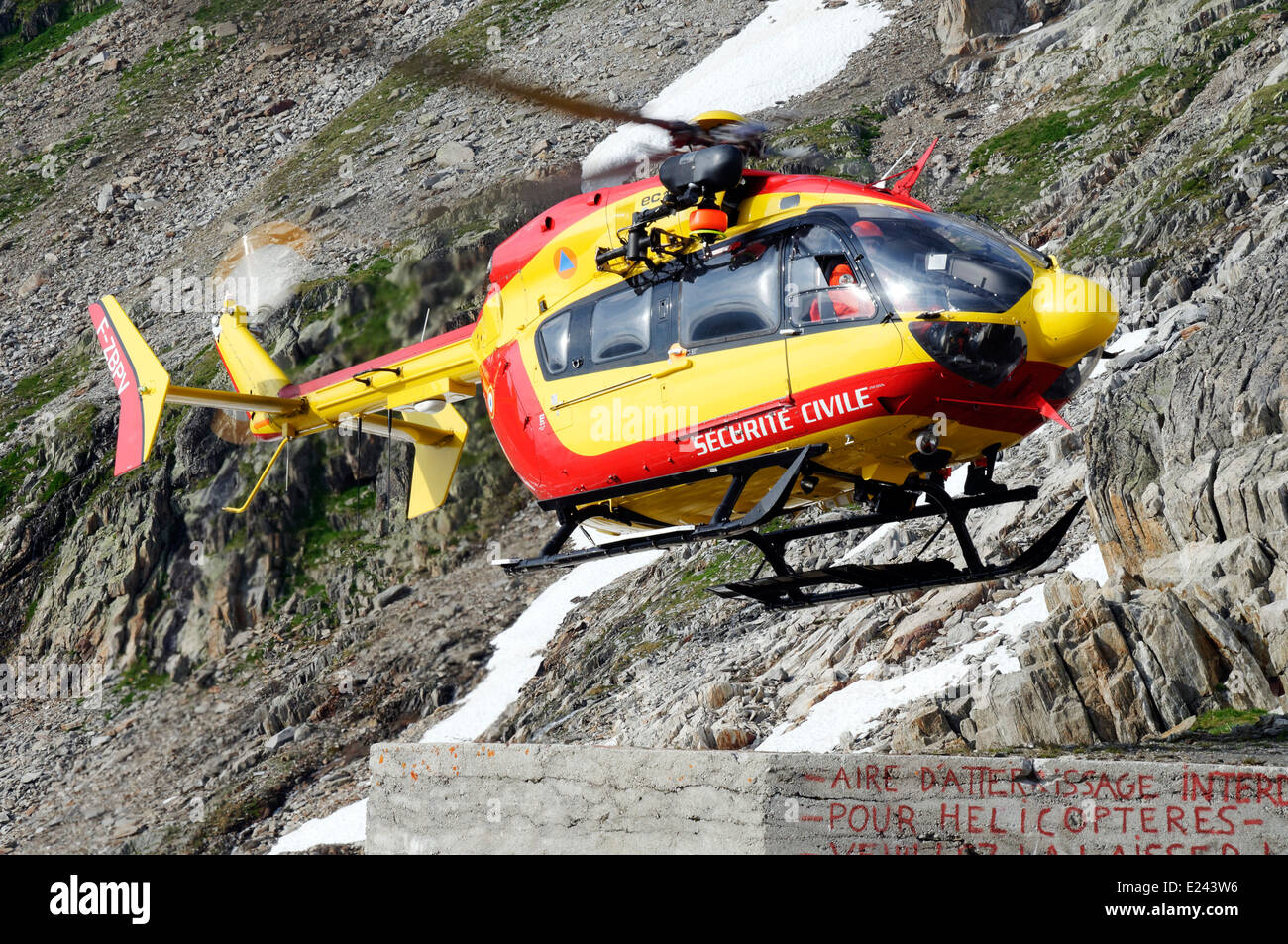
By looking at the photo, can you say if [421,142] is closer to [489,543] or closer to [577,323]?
[489,543]

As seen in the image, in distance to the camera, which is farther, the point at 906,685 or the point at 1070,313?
the point at 906,685

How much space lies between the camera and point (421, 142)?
5147cm

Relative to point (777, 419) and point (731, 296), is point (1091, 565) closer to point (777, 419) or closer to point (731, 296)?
point (777, 419)

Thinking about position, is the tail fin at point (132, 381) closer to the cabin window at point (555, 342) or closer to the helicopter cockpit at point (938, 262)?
the cabin window at point (555, 342)

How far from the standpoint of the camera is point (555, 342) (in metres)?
11.4

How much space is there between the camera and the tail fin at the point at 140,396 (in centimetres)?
1383

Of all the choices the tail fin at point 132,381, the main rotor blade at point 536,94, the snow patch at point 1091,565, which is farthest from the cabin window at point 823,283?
the snow patch at point 1091,565

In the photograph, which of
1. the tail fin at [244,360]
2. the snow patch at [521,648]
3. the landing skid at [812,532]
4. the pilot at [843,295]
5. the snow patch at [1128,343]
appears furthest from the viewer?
the snow patch at [521,648]

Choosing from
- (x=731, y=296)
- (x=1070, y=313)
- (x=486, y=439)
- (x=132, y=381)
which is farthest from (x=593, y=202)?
(x=486, y=439)

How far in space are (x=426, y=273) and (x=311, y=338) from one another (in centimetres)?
454

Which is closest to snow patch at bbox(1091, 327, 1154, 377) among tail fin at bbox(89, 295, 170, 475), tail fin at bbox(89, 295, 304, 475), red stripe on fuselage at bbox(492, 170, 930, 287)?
red stripe on fuselage at bbox(492, 170, 930, 287)

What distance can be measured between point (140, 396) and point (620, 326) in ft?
22.2
